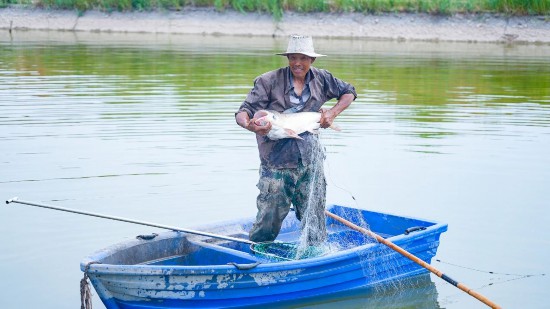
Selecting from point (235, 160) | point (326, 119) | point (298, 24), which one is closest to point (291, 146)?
point (326, 119)

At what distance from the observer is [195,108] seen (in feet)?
60.7

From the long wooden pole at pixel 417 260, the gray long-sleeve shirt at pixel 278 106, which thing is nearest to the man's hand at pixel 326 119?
the gray long-sleeve shirt at pixel 278 106

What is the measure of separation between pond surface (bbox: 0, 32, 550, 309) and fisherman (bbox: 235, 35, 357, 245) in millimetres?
857

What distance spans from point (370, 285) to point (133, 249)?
2059 millimetres

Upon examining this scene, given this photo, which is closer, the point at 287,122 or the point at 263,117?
the point at 263,117

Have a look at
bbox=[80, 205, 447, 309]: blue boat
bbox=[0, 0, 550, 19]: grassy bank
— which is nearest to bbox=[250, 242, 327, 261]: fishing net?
bbox=[80, 205, 447, 309]: blue boat

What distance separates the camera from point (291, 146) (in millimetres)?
8570

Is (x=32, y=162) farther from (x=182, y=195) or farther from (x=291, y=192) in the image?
(x=291, y=192)

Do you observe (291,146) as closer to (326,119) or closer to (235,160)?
(326,119)

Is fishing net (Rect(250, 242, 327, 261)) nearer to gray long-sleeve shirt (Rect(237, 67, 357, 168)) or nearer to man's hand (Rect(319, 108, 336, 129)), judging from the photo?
gray long-sleeve shirt (Rect(237, 67, 357, 168))

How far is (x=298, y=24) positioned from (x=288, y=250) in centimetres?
2727

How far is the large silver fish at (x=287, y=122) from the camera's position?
823cm

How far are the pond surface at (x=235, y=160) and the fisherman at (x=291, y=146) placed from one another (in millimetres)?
857

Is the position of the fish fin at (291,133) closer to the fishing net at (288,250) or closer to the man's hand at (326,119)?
the man's hand at (326,119)
